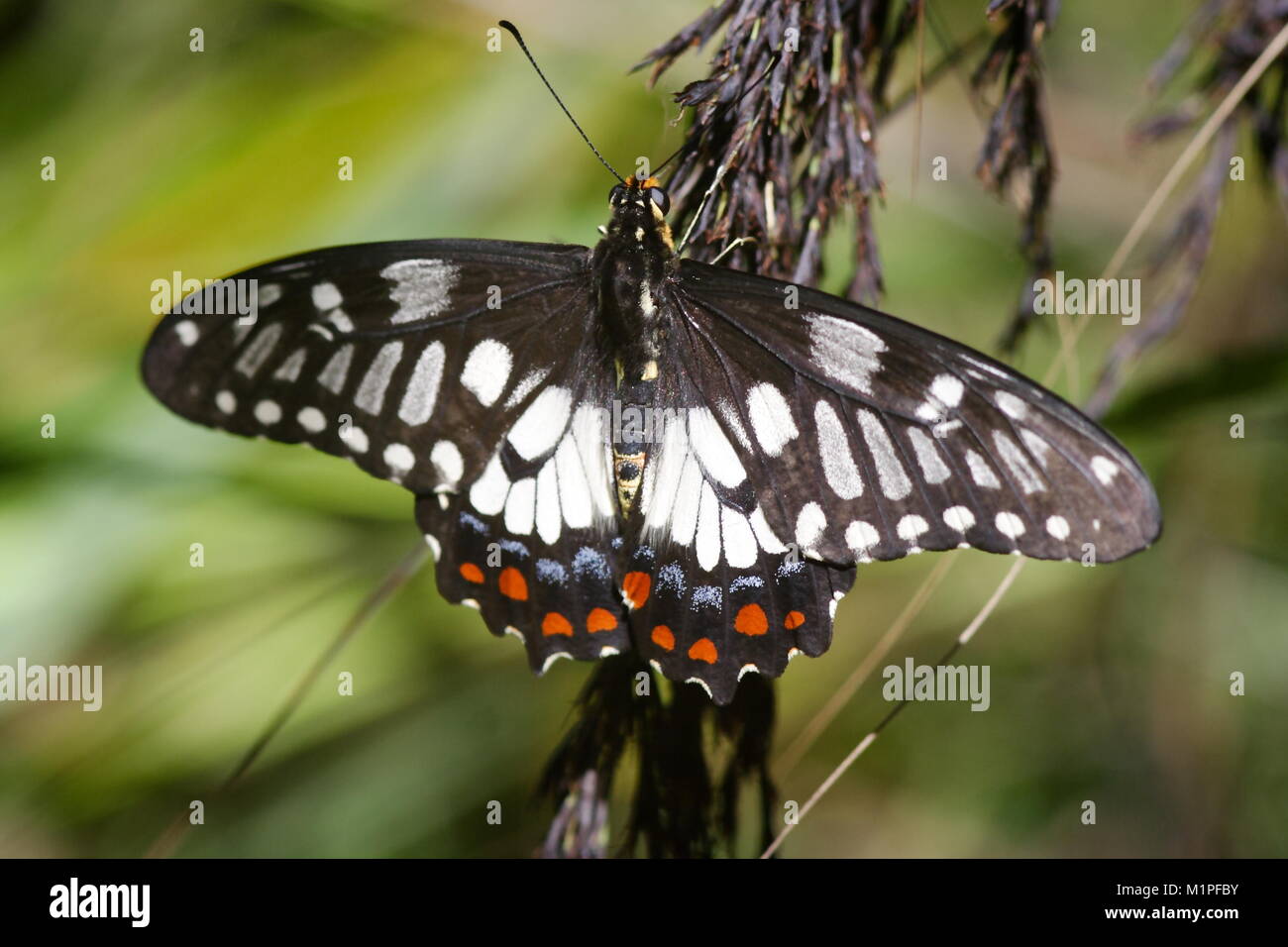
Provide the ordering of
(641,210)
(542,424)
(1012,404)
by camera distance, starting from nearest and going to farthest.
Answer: (1012,404), (641,210), (542,424)

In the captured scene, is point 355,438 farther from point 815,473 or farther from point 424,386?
point 815,473

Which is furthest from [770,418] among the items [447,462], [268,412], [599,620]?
[268,412]

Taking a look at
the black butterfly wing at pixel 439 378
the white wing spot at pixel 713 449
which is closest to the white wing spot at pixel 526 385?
the black butterfly wing at pixel 439 378

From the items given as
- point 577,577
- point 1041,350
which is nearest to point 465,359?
point 577,577

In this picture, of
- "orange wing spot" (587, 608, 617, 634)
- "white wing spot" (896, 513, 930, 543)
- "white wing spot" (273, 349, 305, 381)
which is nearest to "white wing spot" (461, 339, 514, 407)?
"white wing spot" (273, 349, 305, 381)

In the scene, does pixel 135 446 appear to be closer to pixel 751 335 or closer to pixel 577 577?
pixel 577 577
